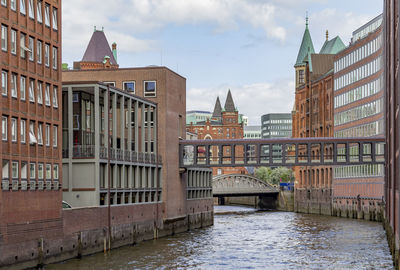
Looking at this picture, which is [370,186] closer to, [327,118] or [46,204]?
[327,118]

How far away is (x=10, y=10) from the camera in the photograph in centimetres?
4800

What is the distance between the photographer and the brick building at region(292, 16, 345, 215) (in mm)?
139750

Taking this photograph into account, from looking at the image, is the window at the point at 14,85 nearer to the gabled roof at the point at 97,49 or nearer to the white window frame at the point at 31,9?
the white window frame at the point at 31,9

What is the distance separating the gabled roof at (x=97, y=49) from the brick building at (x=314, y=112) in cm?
3894

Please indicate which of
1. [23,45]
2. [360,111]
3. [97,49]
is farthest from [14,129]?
[97,49]

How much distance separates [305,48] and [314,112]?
2671cm

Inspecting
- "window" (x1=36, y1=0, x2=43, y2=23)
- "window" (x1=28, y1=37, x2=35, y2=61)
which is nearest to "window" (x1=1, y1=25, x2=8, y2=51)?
"window" (x1=28, y1=37, x2=35, y2=61)

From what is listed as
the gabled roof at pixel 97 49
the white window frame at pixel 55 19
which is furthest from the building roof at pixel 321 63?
the white window frame at pixel 55 19

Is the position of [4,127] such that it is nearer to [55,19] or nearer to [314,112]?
[55,19]

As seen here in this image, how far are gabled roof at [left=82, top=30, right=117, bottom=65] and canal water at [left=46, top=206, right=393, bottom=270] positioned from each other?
8112 cm

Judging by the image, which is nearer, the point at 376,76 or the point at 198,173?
the point at 198,173

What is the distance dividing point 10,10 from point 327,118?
3927 inches

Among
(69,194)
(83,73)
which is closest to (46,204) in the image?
(69,194)

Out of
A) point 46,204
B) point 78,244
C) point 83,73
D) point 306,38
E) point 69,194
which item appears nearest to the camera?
point 46,204
